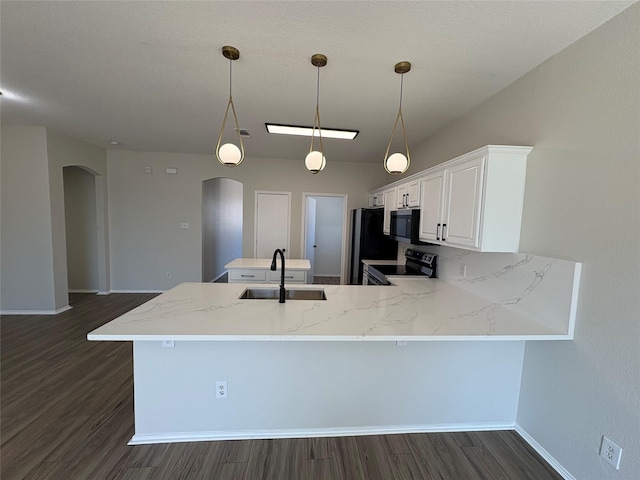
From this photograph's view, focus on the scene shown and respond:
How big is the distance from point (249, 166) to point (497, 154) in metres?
4.23

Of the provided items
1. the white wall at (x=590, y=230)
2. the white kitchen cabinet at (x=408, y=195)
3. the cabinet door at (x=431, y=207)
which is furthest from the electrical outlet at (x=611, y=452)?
the white kitchen cabinet at (x=408, y=195)

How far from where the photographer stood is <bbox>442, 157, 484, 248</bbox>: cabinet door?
2027 mm

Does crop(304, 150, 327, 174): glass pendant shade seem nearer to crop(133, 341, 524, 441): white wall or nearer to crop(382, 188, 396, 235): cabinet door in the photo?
crop(133, 341, 524, 441): white wall

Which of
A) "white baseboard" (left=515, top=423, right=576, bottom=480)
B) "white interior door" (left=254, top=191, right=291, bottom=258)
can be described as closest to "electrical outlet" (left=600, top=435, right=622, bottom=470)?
"white baseboard" (left=515, top=423, right=576, bottom=480)

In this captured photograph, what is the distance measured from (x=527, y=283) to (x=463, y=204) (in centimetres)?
72

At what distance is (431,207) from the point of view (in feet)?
8.87

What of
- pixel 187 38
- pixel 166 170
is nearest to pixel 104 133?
pixel 166 170

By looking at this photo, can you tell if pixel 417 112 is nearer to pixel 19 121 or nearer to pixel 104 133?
pixel 104 133

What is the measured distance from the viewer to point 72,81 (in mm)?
2391

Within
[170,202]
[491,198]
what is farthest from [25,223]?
[491,198]

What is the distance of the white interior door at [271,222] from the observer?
5316 millimetres

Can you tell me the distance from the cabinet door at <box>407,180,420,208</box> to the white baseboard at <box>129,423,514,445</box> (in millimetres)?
2041

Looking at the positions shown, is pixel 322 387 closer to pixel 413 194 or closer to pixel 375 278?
pixel 375 278

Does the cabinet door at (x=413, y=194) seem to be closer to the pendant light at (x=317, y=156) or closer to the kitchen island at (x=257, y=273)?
the pendant light at (x=317, y=156)
